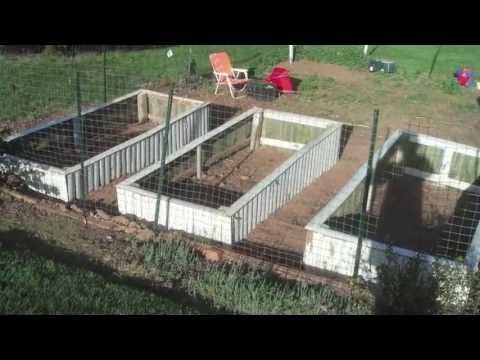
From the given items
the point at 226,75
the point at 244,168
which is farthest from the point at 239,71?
the point at 244,168

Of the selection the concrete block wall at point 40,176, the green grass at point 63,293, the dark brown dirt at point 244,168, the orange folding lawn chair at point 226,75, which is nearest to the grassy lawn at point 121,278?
the green grass at point 63,293

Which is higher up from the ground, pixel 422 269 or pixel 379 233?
pixel 422 269

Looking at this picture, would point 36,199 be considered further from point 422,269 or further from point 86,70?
point 86,70

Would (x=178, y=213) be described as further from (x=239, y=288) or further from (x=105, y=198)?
(x=239, y=288)

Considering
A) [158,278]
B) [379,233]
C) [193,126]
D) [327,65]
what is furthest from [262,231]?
[327,65]

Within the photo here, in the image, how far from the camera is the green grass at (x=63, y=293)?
520cm

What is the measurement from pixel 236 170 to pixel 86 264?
14.3ft

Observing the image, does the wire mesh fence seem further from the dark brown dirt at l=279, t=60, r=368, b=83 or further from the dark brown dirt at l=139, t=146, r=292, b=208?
the dark brown dirt at l=279, t=60, r=368, b=83

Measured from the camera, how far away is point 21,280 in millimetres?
5594

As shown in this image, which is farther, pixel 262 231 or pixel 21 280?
pixel 262 231

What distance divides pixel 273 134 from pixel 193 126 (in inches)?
60.3

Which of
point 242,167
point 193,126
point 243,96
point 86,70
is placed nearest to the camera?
point 242,167

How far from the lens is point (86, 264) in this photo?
6.46 metres

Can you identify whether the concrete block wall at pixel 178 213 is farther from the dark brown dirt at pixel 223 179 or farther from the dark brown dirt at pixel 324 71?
the dark brown dirt at pixel 324 71
